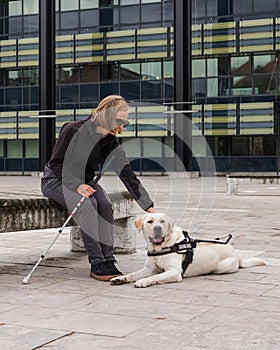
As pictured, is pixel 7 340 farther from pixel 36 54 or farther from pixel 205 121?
pixel 36 54

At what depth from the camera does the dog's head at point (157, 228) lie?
19.1 feet

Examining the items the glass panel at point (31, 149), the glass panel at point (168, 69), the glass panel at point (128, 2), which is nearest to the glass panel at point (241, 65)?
the glass panel at point (168, 69)

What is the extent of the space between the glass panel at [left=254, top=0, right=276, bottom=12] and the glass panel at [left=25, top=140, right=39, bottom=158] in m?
15.1

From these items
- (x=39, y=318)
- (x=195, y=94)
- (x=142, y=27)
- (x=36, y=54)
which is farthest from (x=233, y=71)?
(x=39, y=318)

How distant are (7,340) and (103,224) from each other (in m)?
2.47

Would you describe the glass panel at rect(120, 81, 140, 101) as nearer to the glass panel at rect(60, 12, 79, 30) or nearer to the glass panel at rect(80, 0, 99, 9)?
the glass panel at rect(60, 12, 79, 30)

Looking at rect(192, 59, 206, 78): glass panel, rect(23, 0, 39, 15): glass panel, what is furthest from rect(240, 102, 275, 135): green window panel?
rect(23, 0, 39, 15): glass panel

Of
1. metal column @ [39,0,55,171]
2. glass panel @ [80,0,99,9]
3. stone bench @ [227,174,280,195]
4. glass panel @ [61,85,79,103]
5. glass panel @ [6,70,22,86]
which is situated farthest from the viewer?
glass panel @ [6,70,22,86]

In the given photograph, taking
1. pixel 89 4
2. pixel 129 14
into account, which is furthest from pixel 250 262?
pixel 89 4

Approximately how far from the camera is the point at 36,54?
42.7m

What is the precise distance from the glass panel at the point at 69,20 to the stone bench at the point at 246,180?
64.0 feet

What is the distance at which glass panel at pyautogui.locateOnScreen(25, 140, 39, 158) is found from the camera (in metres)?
43.2

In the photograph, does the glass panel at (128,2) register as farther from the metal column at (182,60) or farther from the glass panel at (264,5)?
the glass panel at (264,5)

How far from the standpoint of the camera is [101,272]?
610 cm
